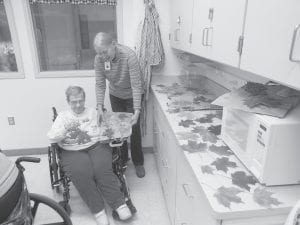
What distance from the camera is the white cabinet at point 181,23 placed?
2.02 metres

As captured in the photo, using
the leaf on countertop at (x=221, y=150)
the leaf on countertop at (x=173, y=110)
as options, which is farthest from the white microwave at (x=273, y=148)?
the leaf on countertop at (x=173, y=110)

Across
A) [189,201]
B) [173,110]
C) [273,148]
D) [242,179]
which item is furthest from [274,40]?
[173,110]

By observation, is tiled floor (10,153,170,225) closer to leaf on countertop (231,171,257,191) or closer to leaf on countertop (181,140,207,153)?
leaf on countertop (181,140,207,153)

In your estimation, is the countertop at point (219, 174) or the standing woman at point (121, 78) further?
the standing woman at point (121, 78)

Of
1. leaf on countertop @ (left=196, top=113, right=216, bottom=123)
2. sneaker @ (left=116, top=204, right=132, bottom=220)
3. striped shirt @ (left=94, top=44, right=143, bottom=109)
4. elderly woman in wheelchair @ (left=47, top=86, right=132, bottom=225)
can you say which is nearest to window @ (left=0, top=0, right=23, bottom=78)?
striped shirt @ (left=94, top=44, right=143, bottom=109)

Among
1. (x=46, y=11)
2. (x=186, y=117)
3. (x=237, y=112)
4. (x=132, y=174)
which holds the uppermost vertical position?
(x=46, y=11)

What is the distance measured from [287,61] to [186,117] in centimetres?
101

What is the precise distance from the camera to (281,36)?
0.86m

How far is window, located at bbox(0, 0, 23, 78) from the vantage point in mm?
2646

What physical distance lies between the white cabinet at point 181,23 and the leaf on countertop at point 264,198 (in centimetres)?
133

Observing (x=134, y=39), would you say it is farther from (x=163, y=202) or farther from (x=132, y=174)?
(x=163, y=202)

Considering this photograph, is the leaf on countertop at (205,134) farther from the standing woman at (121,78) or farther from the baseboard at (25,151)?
the baseboard at (25,151)

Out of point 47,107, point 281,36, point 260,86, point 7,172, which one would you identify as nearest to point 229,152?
point 260,86

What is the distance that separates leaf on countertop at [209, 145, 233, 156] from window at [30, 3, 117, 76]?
2013mm
